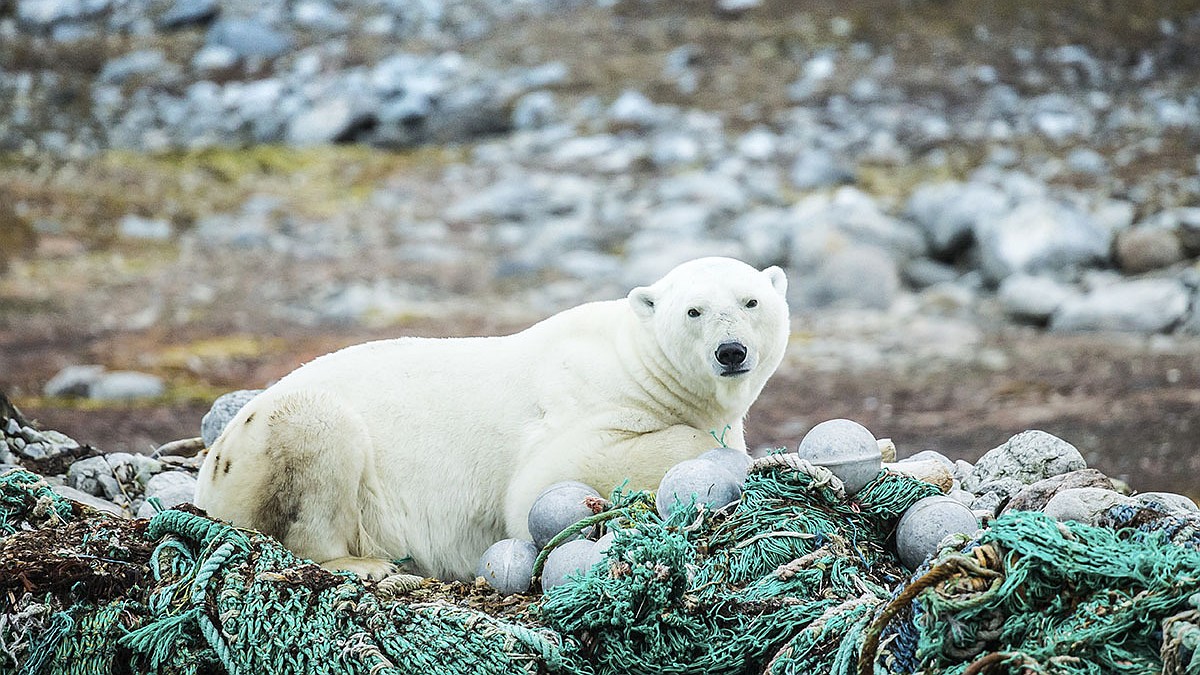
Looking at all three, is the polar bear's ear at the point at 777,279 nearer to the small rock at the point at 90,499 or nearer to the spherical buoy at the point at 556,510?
the spherical buoy at the point at 556,510

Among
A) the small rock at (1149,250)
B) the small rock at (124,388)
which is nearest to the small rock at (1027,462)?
the small rock at (124,388)

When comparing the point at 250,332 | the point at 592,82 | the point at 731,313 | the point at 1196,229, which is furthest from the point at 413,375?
the point at 592,82

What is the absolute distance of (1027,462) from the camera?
414 centimetres

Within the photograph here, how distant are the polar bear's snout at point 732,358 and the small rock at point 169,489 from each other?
185 cm

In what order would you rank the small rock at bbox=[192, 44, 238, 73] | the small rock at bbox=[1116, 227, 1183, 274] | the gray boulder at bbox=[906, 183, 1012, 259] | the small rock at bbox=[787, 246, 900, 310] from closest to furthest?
the small rock at bbox=[1116, 227, 1183, 274]
the small rock at bbox=[787, 246, 900, 310]
the gray boulder at bbox=[906, 183, 1012, 259]
the small rock at bbox=[192, 44, 238, 73]

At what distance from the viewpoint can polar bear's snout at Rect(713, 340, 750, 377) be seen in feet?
12.4

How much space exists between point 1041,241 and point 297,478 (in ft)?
25.7

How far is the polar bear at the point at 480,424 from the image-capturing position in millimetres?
3760

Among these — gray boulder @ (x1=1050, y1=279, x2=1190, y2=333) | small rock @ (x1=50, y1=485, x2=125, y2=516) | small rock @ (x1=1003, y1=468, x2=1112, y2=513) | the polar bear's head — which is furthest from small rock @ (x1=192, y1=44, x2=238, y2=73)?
small rock @ (x1=1003, y1=468, x2=1112, y2=513)

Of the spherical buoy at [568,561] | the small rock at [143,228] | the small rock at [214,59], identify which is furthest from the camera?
the small rock at [214,59]

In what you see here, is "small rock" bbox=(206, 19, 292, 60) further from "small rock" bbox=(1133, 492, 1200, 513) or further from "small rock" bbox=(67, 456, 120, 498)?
"small rock" bbox=(1133, 492, 1200, 513)

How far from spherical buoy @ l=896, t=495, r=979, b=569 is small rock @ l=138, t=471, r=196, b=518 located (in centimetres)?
235

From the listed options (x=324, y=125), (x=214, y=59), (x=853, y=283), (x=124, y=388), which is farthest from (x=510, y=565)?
(x=214, y=59)

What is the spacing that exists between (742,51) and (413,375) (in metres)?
12.3
